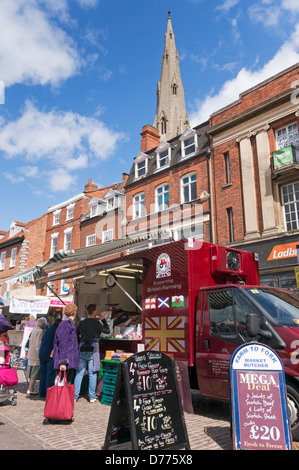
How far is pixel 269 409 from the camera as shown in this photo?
4.04 metres

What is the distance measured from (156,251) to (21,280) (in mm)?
7405

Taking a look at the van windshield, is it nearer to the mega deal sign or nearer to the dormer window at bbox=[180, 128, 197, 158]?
the mega deal sign

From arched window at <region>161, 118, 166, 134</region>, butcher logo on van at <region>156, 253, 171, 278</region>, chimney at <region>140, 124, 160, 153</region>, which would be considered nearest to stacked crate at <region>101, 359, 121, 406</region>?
butcher logo on van at <region>156, 253, 171, 278</region>

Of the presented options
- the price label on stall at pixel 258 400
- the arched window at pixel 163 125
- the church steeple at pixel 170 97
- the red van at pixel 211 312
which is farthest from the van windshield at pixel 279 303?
the arched window at pixel 163 125

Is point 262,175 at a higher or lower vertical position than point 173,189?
lower

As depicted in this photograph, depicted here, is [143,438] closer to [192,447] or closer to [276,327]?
[192,447]

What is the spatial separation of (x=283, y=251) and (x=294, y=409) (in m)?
11.7

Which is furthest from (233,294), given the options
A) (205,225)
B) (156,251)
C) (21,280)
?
(205,225)

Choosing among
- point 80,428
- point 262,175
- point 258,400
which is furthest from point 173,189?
point 258,400

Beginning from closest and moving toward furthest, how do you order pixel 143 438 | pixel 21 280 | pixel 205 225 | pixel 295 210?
pixel 143 438 < pixel 21 280 < pixel 295 210 < pixel 205 225

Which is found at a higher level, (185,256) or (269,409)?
(185,256)

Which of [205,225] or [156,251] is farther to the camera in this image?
[205,225]

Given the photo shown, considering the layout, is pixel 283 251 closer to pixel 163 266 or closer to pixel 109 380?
pixel 163 266

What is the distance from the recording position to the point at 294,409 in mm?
4645
